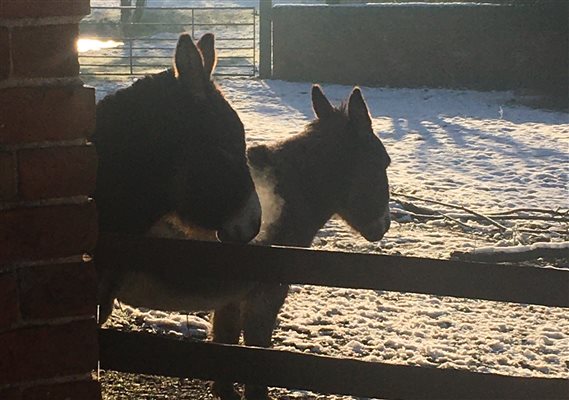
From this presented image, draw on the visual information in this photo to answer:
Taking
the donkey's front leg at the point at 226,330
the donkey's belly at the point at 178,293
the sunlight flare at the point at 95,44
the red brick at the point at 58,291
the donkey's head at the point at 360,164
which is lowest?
the donkey's front leg at the point at 226,330

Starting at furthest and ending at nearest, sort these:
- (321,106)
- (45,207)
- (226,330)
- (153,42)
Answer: (153,42)
(321,106)
(226,330)
(45,207)

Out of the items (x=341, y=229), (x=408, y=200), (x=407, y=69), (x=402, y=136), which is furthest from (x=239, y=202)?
(x=407, y=69)

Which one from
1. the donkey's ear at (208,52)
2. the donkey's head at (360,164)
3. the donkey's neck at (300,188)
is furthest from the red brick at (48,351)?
the donkey's head at (360,164)

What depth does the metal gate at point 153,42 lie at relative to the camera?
64.4 ft

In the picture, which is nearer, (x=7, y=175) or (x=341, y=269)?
(x=7, y=175)

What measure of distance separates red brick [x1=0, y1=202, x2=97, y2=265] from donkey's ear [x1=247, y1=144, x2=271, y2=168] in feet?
9.16

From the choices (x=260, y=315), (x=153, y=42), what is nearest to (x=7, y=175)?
(x=260, y=315)

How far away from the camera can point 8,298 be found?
2.22 meters

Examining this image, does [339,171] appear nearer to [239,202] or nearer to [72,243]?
[239,202]

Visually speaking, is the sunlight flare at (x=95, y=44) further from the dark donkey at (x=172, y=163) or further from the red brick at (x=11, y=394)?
the red brick at (x=11, y=394)

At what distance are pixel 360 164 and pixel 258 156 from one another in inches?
29.3

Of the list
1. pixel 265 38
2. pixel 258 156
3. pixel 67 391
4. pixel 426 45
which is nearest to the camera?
pixel 67 391

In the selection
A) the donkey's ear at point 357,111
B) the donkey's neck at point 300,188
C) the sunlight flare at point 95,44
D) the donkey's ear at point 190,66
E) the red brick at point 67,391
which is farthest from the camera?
the sunlight flare at point 95,44

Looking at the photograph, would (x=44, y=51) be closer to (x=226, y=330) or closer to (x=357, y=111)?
(x=226, y=330)
